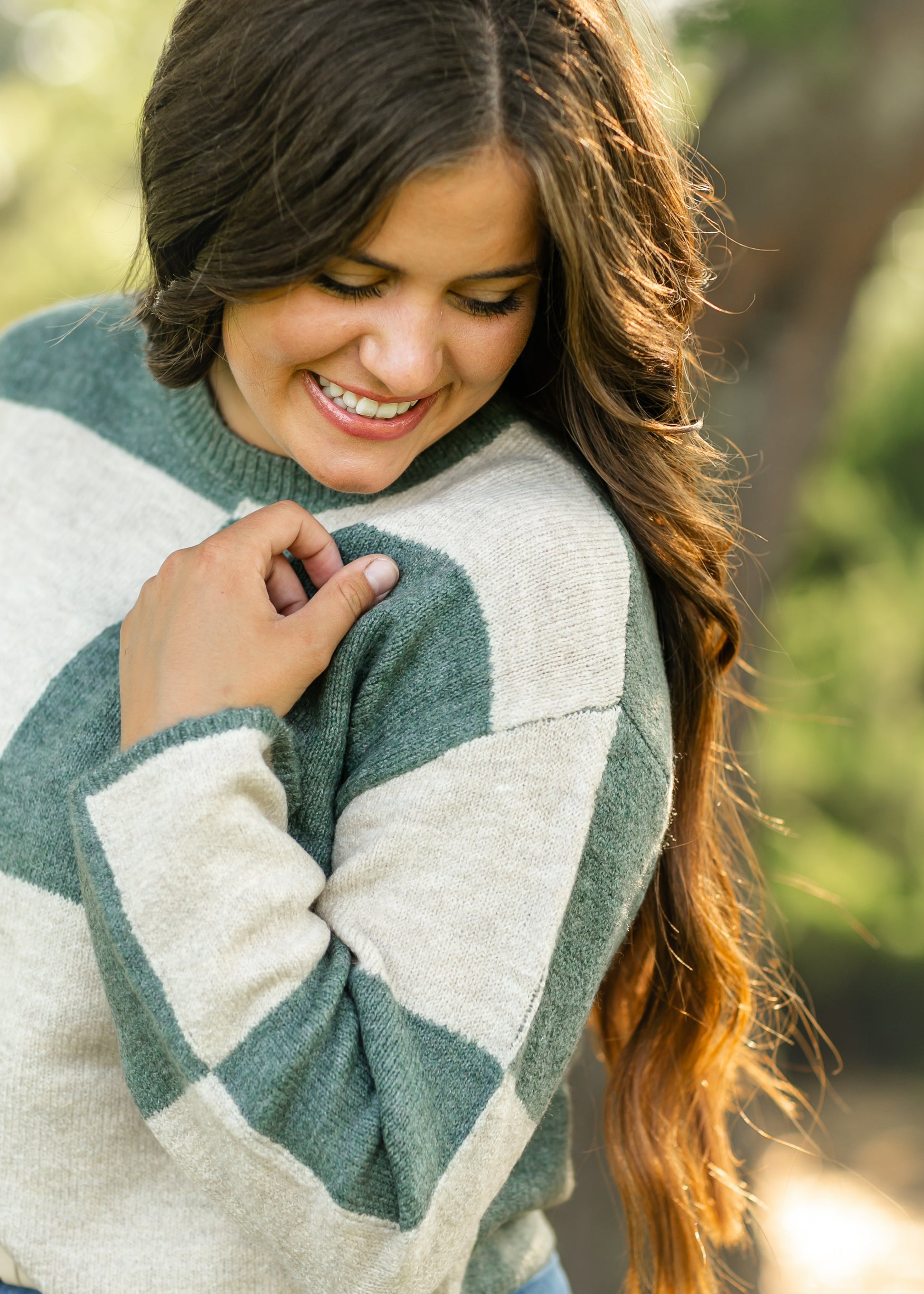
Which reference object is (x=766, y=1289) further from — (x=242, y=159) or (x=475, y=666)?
(x=242, y=159)

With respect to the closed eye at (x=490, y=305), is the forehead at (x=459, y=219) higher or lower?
higher

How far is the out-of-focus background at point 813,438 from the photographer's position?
2.08 meters

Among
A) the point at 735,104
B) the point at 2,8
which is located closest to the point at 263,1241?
the point at 735,104

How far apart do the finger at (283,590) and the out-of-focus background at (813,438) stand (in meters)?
0.59

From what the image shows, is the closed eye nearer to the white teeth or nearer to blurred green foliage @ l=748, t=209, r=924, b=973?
the white teeth

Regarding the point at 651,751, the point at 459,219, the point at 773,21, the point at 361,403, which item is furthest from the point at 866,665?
the point at 459,219

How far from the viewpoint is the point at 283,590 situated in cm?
122

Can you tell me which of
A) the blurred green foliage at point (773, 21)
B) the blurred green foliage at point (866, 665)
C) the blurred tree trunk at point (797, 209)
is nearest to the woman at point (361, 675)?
the blurred tree trunk at point (797, 209)

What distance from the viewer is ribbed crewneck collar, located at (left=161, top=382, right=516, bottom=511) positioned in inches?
55.1

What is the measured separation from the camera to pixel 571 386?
1.34m

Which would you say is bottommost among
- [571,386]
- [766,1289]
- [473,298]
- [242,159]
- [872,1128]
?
[872,1128]

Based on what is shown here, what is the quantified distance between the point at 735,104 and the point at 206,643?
1.67m

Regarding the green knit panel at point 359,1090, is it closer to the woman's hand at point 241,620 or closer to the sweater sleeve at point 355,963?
the sweater sleeve at point 355,963

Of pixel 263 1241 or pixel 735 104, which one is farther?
pixel 735 104
